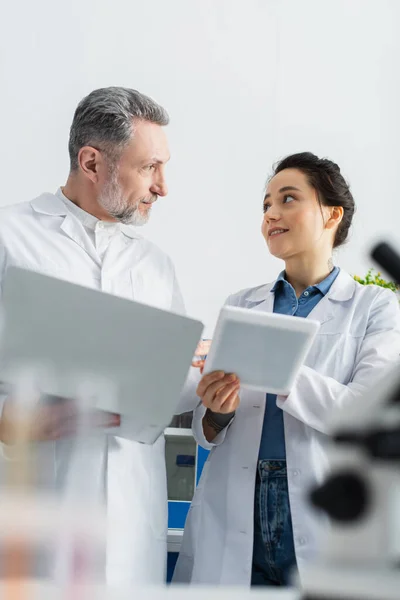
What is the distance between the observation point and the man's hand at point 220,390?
1.65 meters

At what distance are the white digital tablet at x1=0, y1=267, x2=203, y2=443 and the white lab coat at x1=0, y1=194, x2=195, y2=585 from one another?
206 millimetres

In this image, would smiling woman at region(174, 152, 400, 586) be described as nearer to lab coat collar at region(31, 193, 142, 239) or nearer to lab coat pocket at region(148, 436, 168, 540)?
lab coat pocket at region(148, 436, 168, 540)

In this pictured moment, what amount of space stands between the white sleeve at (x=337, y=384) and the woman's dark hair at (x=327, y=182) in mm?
387

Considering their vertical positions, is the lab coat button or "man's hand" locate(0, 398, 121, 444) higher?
"man's hand" locate(0, 398, 121, 444)

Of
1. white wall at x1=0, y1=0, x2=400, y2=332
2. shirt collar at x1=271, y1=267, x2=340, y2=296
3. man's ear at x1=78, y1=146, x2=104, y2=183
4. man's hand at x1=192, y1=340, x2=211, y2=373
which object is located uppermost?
white wall at x1=0, y1=0, x2=400, y2=332

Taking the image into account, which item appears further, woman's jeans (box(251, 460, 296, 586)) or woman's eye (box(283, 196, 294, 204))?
woman's eye (box(283, 196, 294, 204))

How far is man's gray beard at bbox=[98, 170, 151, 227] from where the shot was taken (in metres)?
2.12

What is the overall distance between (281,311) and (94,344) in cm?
81

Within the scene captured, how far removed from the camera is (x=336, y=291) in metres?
2.02

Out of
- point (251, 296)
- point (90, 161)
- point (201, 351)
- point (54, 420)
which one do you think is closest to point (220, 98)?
point (90, 161)

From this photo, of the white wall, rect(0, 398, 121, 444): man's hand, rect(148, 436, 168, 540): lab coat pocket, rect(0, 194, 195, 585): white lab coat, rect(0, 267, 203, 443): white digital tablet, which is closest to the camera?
rect(0, 267, 203, 443): white digital tablet

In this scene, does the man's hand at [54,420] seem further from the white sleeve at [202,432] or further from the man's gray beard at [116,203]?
the man's gray beard at [116,203]

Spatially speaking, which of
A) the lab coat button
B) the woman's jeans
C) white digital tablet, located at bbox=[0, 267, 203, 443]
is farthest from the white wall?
white digital tablet, located at bbox=[0, 267, 203, 443]

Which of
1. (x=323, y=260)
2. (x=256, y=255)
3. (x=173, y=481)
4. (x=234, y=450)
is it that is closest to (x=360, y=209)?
(x=256, y=255)
